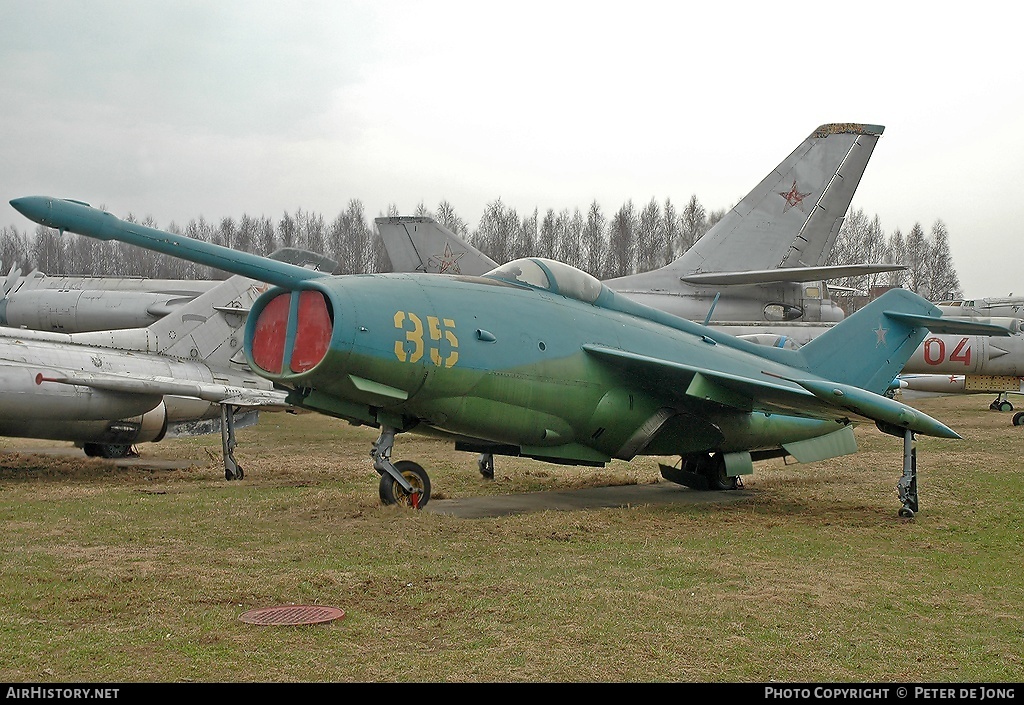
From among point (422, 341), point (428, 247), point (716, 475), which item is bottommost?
point (716, 475)

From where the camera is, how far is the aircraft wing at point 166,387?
13.2 meters

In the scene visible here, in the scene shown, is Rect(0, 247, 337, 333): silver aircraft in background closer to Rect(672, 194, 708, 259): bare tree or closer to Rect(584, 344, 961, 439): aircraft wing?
Rect(584, 344, 961, 439): aircraft wing

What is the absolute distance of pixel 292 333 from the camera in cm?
877

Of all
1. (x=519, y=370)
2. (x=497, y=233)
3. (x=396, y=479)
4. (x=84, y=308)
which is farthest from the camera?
(x=497, y=233)

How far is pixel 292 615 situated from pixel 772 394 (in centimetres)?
620

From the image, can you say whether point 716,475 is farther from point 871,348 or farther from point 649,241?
point 649,241

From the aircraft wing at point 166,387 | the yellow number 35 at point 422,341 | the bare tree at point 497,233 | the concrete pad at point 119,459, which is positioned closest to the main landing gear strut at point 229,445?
the aircraft wing at point 166,387

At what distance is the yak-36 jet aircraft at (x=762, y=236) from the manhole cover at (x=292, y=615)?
726 inches

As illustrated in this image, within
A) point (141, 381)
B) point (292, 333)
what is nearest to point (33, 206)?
point (292, 333)

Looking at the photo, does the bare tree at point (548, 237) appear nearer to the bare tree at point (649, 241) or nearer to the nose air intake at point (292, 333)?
the bare tree at point (649, 241)

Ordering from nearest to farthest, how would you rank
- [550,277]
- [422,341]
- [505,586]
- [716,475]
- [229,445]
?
[505,586] < [422,341] < [550,277] < [716,475] < [229,445]

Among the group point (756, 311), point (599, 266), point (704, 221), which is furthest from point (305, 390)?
point (704, 221)

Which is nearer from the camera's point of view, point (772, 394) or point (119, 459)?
point (772, 394)
